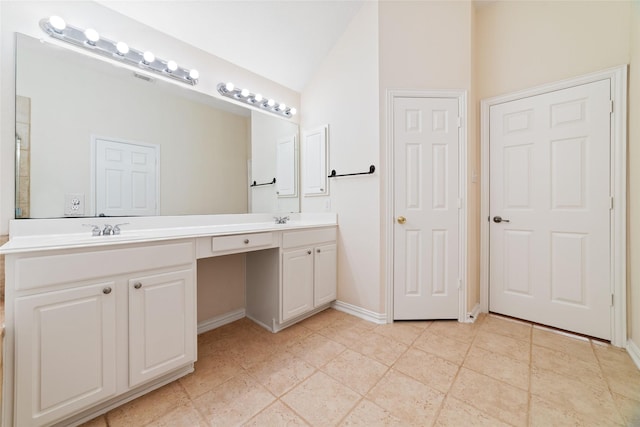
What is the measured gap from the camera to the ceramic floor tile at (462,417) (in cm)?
116

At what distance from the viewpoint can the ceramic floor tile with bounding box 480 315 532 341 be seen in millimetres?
1979

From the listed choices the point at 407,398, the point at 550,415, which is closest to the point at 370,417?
the point at 407,398

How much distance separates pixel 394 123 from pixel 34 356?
2517mm

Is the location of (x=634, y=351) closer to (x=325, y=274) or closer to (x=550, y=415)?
(x=550, y=415)

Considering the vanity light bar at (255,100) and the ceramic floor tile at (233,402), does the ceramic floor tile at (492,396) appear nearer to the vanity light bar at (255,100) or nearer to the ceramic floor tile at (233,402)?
the ceramic floor tile at (233,402)

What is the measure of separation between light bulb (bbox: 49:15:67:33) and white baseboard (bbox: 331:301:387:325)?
2.74 metres

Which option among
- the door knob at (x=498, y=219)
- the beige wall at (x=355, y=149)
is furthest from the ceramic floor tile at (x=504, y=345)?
the door knob at (x=498, y=219)

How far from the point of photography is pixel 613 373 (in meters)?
1.50

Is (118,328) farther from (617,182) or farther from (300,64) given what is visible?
(617,182)

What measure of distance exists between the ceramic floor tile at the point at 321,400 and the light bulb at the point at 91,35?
2351 millimetres

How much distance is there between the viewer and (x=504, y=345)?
1830 mm

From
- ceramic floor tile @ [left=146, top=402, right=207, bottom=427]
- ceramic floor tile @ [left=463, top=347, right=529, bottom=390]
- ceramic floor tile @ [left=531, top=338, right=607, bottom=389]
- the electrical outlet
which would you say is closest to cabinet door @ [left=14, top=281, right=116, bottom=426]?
ceramic floor tile @ [left=146, top=402, right=207, bottom=427]

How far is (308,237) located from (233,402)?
4.01 feet

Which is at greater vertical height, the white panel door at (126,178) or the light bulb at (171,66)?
the light bulb at (171,66)
